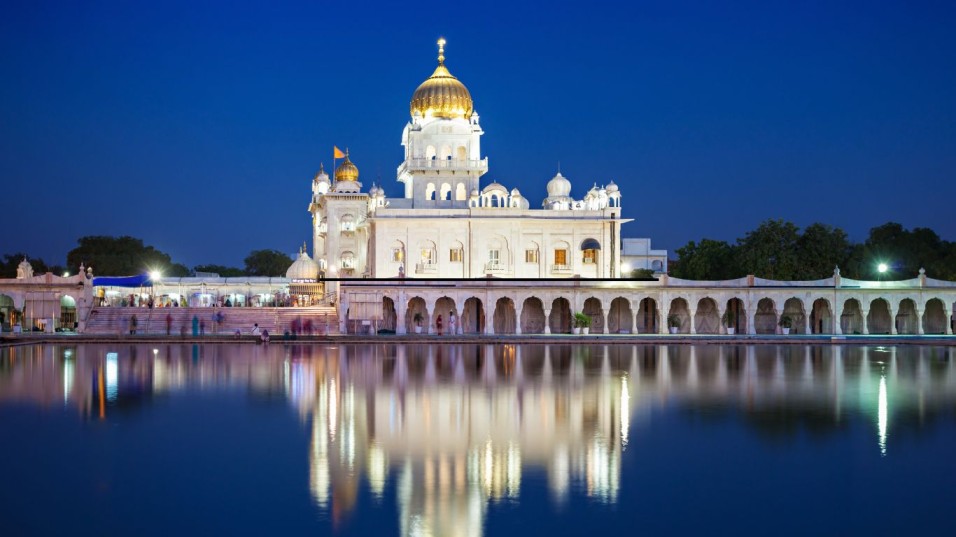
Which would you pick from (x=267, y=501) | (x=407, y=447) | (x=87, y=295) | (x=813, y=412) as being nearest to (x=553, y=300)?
(x=87, y=295)

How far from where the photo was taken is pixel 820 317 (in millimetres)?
54312

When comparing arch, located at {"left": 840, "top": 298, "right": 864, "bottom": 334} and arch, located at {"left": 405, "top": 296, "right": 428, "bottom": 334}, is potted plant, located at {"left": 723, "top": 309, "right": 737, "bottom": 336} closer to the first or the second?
arch, located at {"left": 840, "top": 298, "right": 864, "bottom": 334}

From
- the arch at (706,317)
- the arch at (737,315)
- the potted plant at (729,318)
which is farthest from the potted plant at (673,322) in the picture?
the arch at (737,315)

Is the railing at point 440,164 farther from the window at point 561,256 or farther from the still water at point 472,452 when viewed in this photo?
the still water at point 472,452

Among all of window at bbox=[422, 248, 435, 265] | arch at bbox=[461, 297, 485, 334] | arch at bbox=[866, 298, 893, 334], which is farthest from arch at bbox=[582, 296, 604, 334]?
arch at bbox=[866, 298, 893, 334]

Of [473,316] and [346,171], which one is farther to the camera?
[346,171]

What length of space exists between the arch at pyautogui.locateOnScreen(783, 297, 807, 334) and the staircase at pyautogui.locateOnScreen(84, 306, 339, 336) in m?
23.5

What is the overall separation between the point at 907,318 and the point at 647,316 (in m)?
13.4

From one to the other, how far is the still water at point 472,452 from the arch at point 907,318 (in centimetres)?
2547

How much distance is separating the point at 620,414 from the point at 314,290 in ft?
122

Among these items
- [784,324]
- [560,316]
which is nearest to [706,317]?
[784,324]

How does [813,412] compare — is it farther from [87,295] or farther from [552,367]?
[87,295]

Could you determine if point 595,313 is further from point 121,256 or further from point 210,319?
point 121,256

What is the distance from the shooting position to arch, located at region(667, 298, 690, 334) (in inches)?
2093
